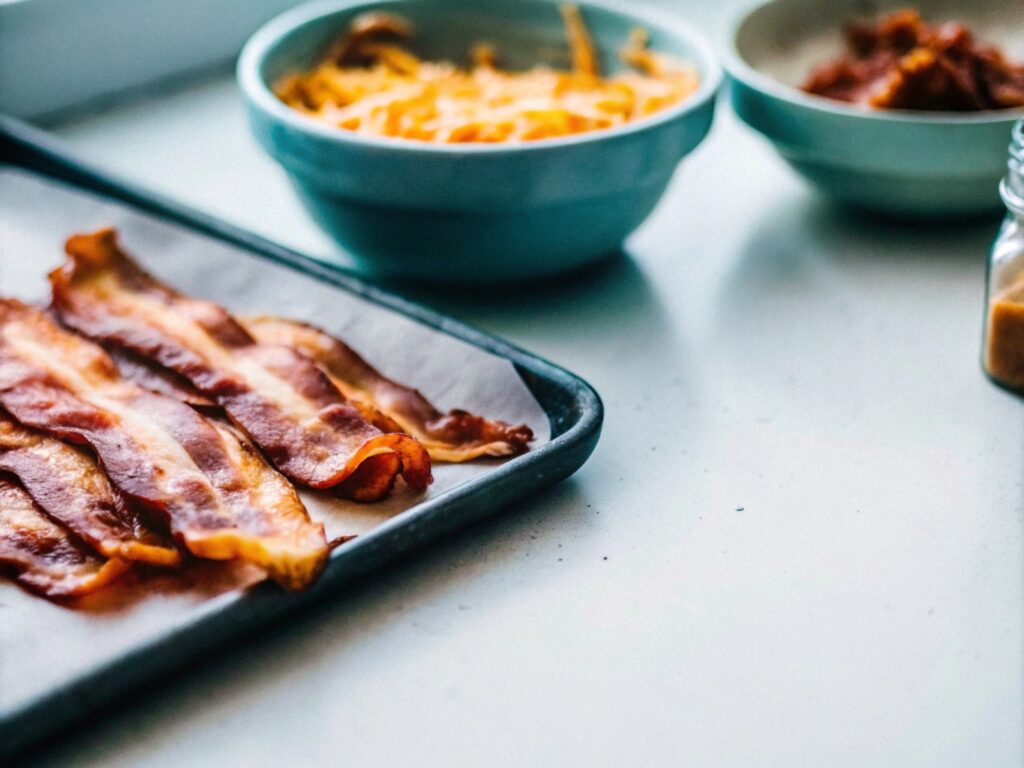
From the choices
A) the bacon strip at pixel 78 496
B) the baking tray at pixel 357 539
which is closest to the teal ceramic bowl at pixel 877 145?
the baking tray at pixel 357 539

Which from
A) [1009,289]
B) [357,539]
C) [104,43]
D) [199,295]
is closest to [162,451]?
[357,539]

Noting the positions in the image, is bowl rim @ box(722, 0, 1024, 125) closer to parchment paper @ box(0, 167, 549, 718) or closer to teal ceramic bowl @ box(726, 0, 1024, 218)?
teal ceramic bowl @ box(726, 0, 1024, 218)

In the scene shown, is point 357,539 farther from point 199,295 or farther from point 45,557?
point 199,295

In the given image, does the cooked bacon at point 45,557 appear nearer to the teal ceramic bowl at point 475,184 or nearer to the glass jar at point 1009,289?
the teal ceramic bowl at point 475,184

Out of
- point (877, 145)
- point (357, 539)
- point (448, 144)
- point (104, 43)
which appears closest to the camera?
point (357, 539)

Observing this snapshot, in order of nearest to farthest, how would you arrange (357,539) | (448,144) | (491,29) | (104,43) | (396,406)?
(357,539)
(396,406)
(448,144)
(491,29)
(104,43)

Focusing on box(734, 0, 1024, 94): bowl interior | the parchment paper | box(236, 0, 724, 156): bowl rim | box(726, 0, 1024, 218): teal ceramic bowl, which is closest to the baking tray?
the parchment paper
